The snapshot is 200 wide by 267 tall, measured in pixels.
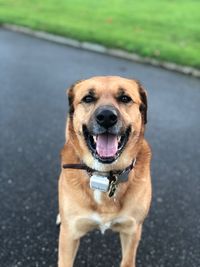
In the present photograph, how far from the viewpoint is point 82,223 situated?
322 cm

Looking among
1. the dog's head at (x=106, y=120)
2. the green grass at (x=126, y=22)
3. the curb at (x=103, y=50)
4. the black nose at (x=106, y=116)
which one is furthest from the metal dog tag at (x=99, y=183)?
the green grass at (x=126, y=22)

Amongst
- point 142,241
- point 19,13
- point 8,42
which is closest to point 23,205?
point 142,241

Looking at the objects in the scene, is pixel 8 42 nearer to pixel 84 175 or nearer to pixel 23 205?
pixel 23 205

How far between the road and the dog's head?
3.01 feet

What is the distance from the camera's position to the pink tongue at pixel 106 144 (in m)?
3.09

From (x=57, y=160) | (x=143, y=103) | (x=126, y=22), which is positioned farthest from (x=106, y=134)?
(x=126, y=22)

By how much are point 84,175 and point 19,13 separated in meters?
9.38

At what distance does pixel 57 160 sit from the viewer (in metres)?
5.05

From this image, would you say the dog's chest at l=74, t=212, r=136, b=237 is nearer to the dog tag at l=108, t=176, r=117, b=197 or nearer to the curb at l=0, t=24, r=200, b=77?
the dog tag at l=108, t=176, r=117, b=197

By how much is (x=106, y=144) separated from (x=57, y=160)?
2013mm

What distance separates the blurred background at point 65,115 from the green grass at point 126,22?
24mm

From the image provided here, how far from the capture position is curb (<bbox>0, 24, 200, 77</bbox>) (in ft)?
27.6

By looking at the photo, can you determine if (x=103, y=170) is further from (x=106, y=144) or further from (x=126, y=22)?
(x=126, y=22)

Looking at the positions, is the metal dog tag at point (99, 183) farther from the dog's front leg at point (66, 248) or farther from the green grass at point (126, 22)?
the green grass at point (126, 22)
